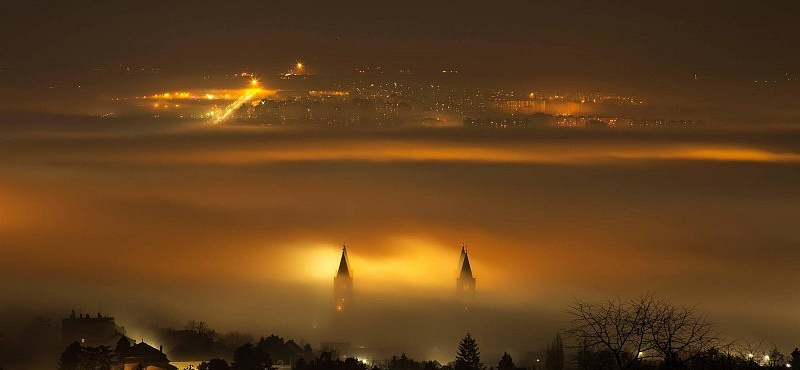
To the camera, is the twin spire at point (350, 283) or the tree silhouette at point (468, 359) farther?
the twin spire at point (350, 283)

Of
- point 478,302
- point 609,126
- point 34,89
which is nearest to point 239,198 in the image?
point 34,89

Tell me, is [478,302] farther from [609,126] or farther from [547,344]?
[609,126]

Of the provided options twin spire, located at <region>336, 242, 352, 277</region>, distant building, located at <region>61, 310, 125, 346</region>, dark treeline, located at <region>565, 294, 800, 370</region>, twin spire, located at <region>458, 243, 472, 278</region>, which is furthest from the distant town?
dark treeline, located at <region>565, 294, 800, 370</region>

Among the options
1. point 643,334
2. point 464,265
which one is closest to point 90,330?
point 464,265

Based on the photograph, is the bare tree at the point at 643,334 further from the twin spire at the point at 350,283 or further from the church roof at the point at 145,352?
the twin spire at the point at 350,283

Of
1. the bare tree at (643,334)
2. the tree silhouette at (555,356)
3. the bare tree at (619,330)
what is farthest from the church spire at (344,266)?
the bare tree at (643,334)

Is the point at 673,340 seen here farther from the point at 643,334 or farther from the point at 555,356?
the point at 555,356

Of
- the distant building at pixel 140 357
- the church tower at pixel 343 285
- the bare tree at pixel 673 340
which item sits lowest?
the bare tree at pixel 673 340

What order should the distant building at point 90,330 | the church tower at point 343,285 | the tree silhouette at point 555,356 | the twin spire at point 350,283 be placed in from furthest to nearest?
the twin spire at point 350,283
the church tower at point 343,285
the distant building at point 90,330
the tree silhouette at point 555,356
